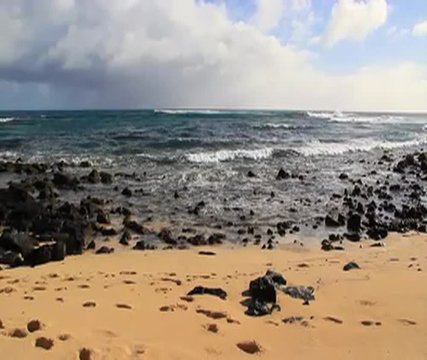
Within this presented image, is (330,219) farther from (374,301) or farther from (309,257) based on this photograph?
(374,301)

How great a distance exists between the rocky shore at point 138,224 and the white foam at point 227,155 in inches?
369

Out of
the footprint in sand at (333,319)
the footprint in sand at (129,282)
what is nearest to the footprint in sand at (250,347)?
the footprint in sand at (333,319)

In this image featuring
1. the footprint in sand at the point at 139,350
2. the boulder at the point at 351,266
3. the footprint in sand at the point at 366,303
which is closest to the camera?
the footprint in sand at the point at 139,350

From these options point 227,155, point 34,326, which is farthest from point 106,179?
point 34,326

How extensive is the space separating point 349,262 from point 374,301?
232 centimetres

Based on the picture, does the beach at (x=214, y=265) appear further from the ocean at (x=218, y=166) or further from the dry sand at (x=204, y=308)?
the ocean at (x=218, y=166)

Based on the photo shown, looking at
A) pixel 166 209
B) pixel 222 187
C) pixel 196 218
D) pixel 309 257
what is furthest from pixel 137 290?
pixel 222 187

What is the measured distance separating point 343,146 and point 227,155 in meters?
10.4

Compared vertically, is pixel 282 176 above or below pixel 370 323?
below

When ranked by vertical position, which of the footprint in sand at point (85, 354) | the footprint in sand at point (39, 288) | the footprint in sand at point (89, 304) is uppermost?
the footprint in sand at point (85, 354)

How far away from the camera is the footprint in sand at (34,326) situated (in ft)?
16.6

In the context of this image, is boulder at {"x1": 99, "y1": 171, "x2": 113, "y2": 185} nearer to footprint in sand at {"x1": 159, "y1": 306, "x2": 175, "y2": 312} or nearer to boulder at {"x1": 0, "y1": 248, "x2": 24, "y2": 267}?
boulder at {"x1": 0, "y1": 248, "x2": 24, "y2": 267}

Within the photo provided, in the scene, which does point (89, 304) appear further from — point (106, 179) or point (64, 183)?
point (106, 179)

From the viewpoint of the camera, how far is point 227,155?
28.2 m
